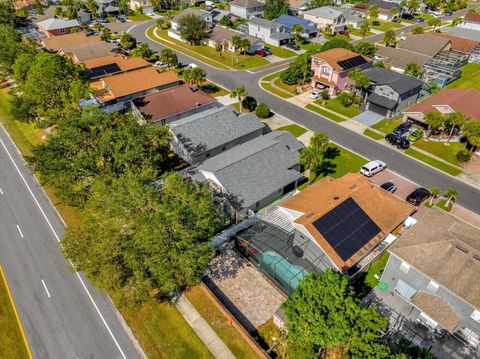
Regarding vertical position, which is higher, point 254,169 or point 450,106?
point 450,106

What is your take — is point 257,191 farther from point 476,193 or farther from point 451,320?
point 476,193

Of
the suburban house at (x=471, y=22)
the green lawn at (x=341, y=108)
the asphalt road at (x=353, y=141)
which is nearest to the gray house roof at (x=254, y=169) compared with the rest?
the asphalt road at (x=353, y=141)

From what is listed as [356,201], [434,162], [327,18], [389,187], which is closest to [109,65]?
[356,201]

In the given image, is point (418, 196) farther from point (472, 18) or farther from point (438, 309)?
point (472, 18)

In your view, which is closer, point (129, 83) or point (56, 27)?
point (129, 83)

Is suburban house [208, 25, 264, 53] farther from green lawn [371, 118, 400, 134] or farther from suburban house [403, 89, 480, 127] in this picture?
suburban house [403, 89, 480, 127]
